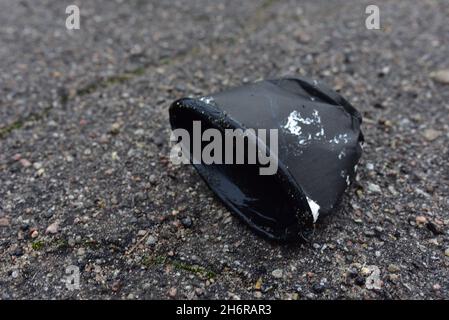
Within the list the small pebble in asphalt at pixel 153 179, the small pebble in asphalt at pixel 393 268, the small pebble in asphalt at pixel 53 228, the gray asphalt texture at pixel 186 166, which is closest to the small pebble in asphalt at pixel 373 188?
the gray asphalt texture at pixel 186 166

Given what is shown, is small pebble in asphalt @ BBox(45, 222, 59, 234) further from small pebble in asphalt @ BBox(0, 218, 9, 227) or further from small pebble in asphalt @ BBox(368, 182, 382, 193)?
small pebble in asphalt @ BBox(368, 182, 382, 193)

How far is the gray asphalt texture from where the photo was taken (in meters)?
1.70

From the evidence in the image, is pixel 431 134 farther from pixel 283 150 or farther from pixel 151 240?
pixel 151 240

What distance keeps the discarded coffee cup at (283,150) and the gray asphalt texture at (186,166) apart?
3.8 inches

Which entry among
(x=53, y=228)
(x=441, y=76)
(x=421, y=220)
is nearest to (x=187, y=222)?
(x=53, y=228)

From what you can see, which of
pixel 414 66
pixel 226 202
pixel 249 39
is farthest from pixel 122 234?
pixel 414 66

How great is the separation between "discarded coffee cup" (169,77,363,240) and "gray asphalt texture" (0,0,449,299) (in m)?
0.10

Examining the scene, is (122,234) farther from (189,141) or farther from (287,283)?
(287,283)

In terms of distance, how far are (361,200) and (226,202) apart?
20.8 inches

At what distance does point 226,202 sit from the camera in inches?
75.4

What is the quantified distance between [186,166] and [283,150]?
587mm

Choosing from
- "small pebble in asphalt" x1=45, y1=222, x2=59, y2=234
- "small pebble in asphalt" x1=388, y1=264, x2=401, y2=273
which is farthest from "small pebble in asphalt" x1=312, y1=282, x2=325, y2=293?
"small pebble in asphalt" x1=45, y1=222, x2=59, y2=234

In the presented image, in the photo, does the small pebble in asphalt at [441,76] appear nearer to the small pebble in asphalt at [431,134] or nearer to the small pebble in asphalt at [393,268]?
the small pebble in asphalt at [431,134]
